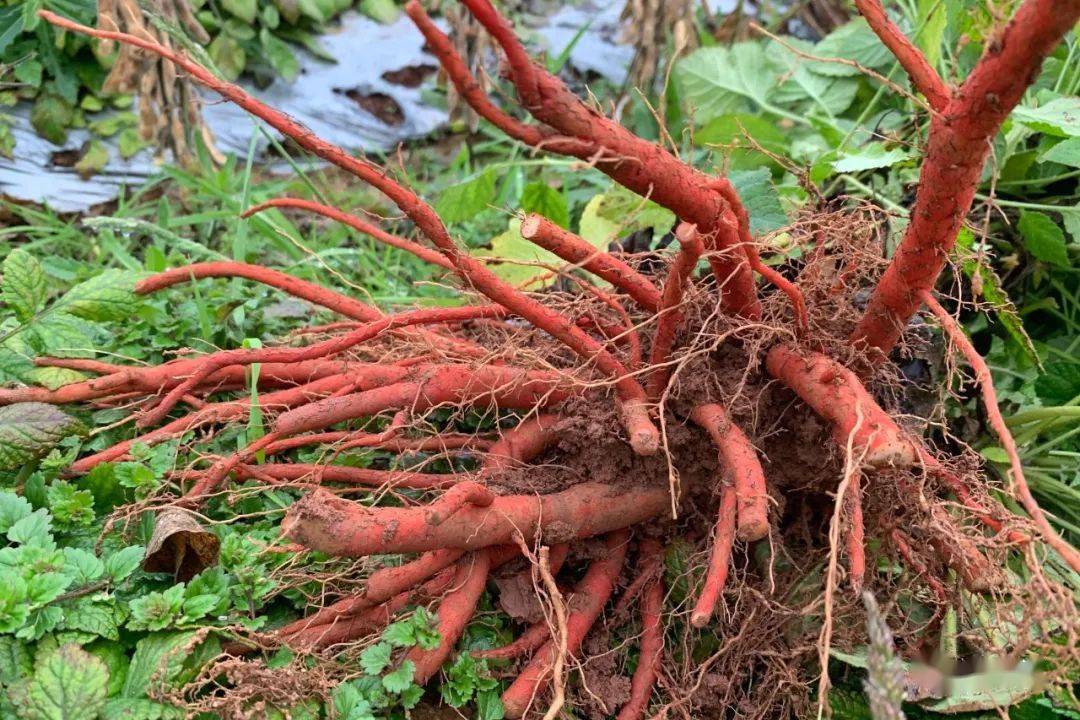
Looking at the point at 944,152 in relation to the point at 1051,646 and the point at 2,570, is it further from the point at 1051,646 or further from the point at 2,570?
the point at 2,570

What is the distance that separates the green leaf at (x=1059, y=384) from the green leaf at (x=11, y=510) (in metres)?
1.73

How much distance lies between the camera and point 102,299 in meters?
1.43

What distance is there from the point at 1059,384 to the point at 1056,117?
479mm

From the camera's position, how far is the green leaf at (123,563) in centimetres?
113

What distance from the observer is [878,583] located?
4.19 ft

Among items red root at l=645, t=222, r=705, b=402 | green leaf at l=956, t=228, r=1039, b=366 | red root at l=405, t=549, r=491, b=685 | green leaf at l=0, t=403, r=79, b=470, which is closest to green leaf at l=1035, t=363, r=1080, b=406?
green leaf at l=956, t=228, r=1039, b=366

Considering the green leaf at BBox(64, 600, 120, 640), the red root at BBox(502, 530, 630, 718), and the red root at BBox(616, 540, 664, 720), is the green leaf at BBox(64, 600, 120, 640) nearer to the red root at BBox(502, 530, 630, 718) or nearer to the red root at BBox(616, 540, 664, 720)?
the red root at BBox(502, 530, 630, 718)

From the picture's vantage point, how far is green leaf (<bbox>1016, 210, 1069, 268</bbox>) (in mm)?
1504

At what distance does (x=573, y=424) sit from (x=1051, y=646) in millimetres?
691

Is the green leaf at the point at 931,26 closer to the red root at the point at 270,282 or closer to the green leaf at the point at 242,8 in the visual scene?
the red root at the point at 270,282

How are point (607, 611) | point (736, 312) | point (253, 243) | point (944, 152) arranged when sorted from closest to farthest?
point (944, 152) → point (736, 312) → point (607, 611) → point (253, 243)

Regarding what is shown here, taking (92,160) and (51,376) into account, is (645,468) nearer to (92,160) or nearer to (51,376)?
(51,376)

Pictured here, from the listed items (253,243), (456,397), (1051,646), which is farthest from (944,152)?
(253,243)

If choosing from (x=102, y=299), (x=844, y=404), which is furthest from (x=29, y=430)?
(x=844, y=404)
